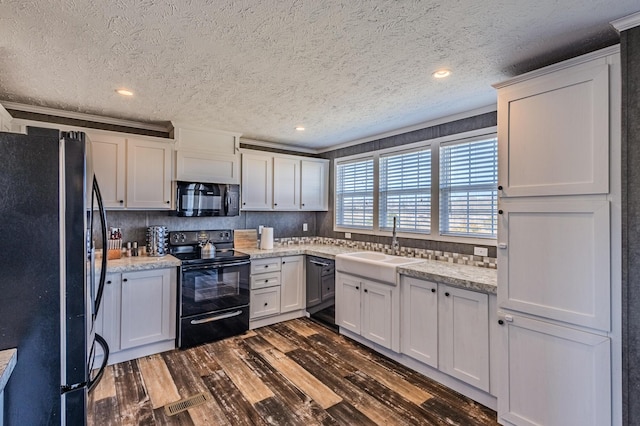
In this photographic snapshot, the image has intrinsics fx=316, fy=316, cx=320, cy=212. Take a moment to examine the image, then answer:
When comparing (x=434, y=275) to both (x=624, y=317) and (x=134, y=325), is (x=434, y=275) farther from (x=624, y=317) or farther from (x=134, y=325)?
(x=134, y=325)

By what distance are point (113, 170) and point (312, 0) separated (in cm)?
Answer: 274

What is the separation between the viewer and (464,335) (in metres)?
2.44

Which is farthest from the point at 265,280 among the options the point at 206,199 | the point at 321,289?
the point at 206,199

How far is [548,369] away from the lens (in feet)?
6.15

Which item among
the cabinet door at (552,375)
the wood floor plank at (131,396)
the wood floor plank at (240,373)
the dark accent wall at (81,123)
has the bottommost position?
the wood floor plank at (131,396)

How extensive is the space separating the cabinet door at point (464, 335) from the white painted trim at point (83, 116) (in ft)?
11.4

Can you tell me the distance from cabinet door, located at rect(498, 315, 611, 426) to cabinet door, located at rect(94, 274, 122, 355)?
3178 millimetres

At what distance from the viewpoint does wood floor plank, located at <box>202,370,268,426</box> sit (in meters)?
2.15

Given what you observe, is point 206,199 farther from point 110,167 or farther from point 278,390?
point 278,390

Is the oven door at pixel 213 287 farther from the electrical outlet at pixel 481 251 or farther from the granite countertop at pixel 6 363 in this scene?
the electrical outlet at pixel 481 251

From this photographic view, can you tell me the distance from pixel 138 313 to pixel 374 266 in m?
2.32

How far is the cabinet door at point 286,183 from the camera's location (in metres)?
4.33

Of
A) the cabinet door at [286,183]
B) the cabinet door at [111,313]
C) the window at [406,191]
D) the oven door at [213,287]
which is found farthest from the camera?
the cabinet door at [286,183]

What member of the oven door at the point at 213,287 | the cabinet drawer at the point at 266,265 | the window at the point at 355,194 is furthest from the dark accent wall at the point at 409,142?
the oven door at the point at 213,287
